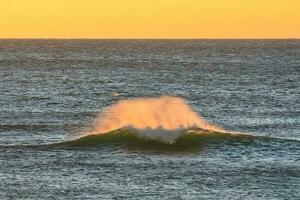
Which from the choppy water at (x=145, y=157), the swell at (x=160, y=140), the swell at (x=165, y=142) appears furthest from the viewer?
the swell at (x=160, y=140)

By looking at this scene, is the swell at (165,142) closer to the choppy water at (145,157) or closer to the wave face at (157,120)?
the choppy water at (145,157)

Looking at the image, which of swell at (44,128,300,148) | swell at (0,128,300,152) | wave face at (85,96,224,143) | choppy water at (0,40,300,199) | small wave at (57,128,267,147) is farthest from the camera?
wave face at (85,96,224,143)

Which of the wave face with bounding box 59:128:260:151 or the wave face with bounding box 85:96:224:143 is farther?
the wave face with bounding box 85:96:224:143

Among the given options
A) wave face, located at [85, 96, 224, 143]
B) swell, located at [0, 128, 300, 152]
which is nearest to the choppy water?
swell, located at [0, 128, 300, 152]

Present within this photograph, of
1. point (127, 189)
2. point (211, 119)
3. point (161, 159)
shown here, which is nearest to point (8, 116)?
point (211, 119)

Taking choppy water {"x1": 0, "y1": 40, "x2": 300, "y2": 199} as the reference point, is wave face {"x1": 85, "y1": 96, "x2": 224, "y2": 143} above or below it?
above

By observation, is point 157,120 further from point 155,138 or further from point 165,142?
point 165,142

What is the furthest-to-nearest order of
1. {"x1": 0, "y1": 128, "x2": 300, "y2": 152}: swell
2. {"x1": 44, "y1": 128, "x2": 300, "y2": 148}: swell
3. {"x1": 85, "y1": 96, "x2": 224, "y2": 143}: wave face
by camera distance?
{"x1": 85, "y1": 96, "x2": 224, "y2": 143}: wave face, {"x1": 44, "y1": 128, "x2": 300, "y2": 148}: swell, {"x1": 0, "y1": 128, "x2": 300, "y2": 152}: swell

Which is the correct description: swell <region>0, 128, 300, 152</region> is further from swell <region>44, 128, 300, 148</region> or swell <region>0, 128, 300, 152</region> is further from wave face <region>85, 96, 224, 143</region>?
wave face <region>85, 96, 224, 143</region>

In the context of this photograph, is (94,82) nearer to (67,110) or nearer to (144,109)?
(67,110)

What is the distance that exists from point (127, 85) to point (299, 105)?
42814mm

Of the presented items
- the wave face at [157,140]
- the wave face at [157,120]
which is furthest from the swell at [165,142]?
the wave face at [157,120]

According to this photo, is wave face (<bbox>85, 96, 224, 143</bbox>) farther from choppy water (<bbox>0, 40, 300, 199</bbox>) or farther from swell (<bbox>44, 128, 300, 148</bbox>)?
choppy water (<bbox>0, 40, 300, 199</bbox>)

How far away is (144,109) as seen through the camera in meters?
56.8
